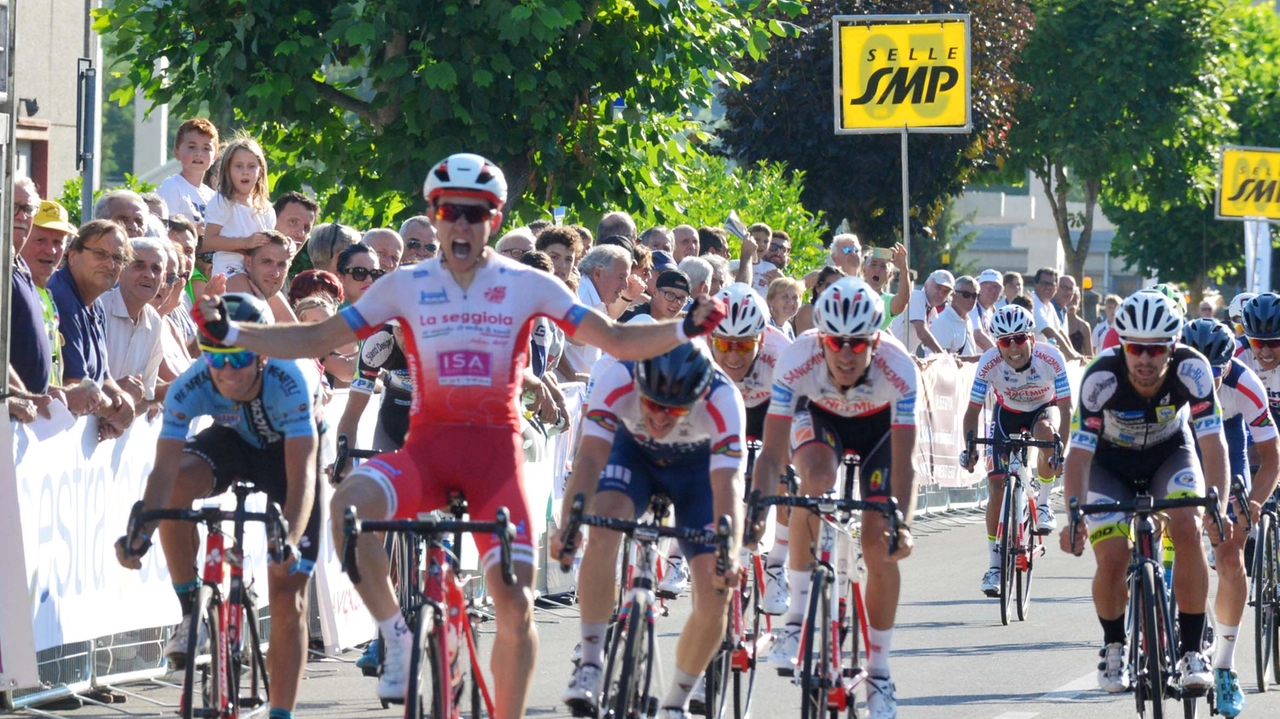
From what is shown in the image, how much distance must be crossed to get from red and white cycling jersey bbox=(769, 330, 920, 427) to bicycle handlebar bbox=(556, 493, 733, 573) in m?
1.74

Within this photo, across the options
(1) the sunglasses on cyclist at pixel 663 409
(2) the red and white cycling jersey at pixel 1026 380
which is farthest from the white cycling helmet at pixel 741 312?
(2) the red and white cycling jersey at pixel 1026 380

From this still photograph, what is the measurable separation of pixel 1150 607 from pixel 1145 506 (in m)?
0.44

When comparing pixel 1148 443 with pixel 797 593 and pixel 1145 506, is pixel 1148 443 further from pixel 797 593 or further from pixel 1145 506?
pixel 797 593

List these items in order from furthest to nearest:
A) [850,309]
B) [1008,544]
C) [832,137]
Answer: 1. [832,137]
2. [1008,544]
3. [850,309]

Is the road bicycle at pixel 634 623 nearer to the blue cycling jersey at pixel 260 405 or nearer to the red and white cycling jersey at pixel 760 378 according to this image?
the blue cycling jersey at pixel 260 405

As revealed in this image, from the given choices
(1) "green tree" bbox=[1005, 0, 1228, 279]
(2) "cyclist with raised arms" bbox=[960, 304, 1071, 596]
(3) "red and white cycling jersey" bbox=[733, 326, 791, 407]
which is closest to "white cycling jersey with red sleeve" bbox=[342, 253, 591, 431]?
(3) "red and white cycling jersey" bbox=[733, 326, 791, 407]

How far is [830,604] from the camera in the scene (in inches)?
321

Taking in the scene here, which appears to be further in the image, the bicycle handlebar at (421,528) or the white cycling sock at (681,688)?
the white cycling sock at (681,688)

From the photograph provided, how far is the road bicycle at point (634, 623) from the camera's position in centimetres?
744

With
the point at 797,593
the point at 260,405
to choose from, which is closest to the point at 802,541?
the point at 797,593

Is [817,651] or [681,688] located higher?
[817,651]

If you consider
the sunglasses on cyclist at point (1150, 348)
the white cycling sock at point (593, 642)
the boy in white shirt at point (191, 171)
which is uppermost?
the boy in white shirt at point (191, 171)

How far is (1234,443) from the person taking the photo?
11.3m

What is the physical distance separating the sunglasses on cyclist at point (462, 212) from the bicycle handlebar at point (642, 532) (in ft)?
3.46
